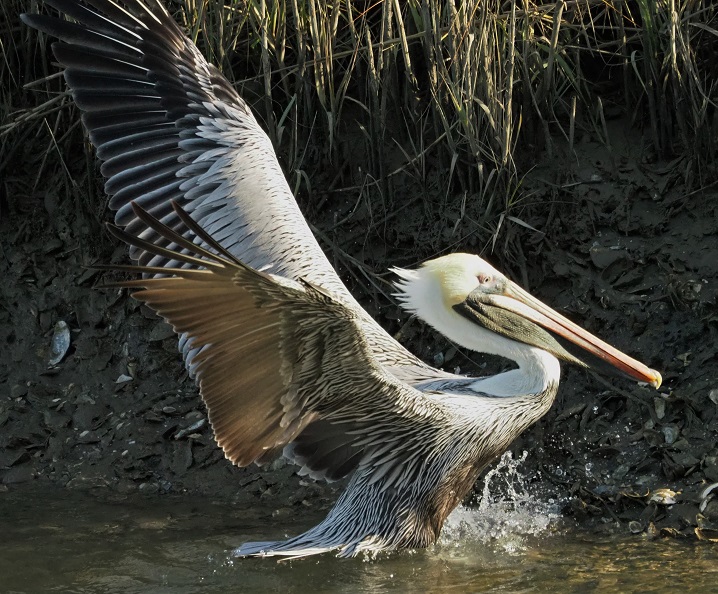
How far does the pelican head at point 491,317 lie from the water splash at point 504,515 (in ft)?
2.30

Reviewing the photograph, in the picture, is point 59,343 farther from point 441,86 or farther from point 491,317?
point 491,317

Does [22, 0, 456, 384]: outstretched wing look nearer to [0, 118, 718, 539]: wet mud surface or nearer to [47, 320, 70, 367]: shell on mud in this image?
[0, 118, 718, 539]: wet mud surface

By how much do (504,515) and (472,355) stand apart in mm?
1077

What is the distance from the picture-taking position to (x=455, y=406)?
16.0ft

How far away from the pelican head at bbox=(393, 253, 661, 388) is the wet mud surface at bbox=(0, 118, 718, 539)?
23.9 inches

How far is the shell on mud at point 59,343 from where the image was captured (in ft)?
21.9

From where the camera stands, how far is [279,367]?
14.2 feet

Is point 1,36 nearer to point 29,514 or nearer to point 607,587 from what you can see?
point 29,514

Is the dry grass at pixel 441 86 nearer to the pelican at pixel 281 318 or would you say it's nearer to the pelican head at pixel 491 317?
the pelican at pixel 281 318

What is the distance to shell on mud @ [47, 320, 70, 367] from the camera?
668 centimetres

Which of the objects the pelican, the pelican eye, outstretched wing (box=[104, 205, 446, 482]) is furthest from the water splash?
the pelican eye

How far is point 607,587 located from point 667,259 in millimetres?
2129

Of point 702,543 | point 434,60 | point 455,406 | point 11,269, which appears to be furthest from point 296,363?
point 11,269

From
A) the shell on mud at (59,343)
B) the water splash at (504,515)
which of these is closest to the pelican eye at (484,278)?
the water splash at (504,515)
